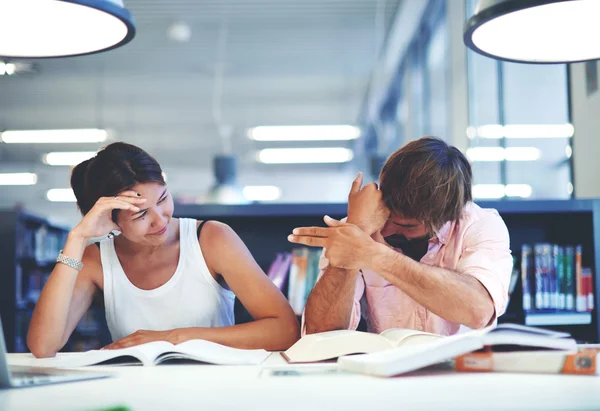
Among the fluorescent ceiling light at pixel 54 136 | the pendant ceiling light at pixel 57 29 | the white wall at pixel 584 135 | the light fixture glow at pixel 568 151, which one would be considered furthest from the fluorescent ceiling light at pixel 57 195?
the pendant ceiling light at pixel 57 29

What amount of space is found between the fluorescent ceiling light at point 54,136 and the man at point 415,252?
9.46m

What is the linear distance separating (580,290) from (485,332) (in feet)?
5.71

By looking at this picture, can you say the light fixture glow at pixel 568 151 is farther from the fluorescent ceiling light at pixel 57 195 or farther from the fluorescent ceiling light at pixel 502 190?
the fluorescent ceiling light at pixel 57 195

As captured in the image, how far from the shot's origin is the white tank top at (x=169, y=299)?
1.83m

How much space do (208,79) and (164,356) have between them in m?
8.38

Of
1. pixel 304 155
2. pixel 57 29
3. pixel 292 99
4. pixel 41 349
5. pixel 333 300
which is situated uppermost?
pixel 292 99

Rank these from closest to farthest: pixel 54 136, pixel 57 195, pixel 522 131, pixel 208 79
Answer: pixel 522 131
pixel 208 79
pixel 54 136
pixel 57 195

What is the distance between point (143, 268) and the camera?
6.18ft

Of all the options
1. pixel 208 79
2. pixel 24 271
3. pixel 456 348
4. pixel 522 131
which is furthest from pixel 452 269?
pixel 208 79

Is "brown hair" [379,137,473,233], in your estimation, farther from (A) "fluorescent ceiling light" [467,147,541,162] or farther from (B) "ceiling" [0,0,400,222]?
(B) "ceiling" [0,0,400,222]

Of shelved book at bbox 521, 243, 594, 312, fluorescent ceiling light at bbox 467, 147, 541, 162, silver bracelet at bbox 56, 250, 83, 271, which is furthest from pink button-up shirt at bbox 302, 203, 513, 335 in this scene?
fluorescent ceiling light at bbox 467, 147, 541, 162

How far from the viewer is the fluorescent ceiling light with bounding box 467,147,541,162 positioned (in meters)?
4.36

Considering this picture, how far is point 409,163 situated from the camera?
1694mm

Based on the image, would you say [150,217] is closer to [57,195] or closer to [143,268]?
[143,268]
